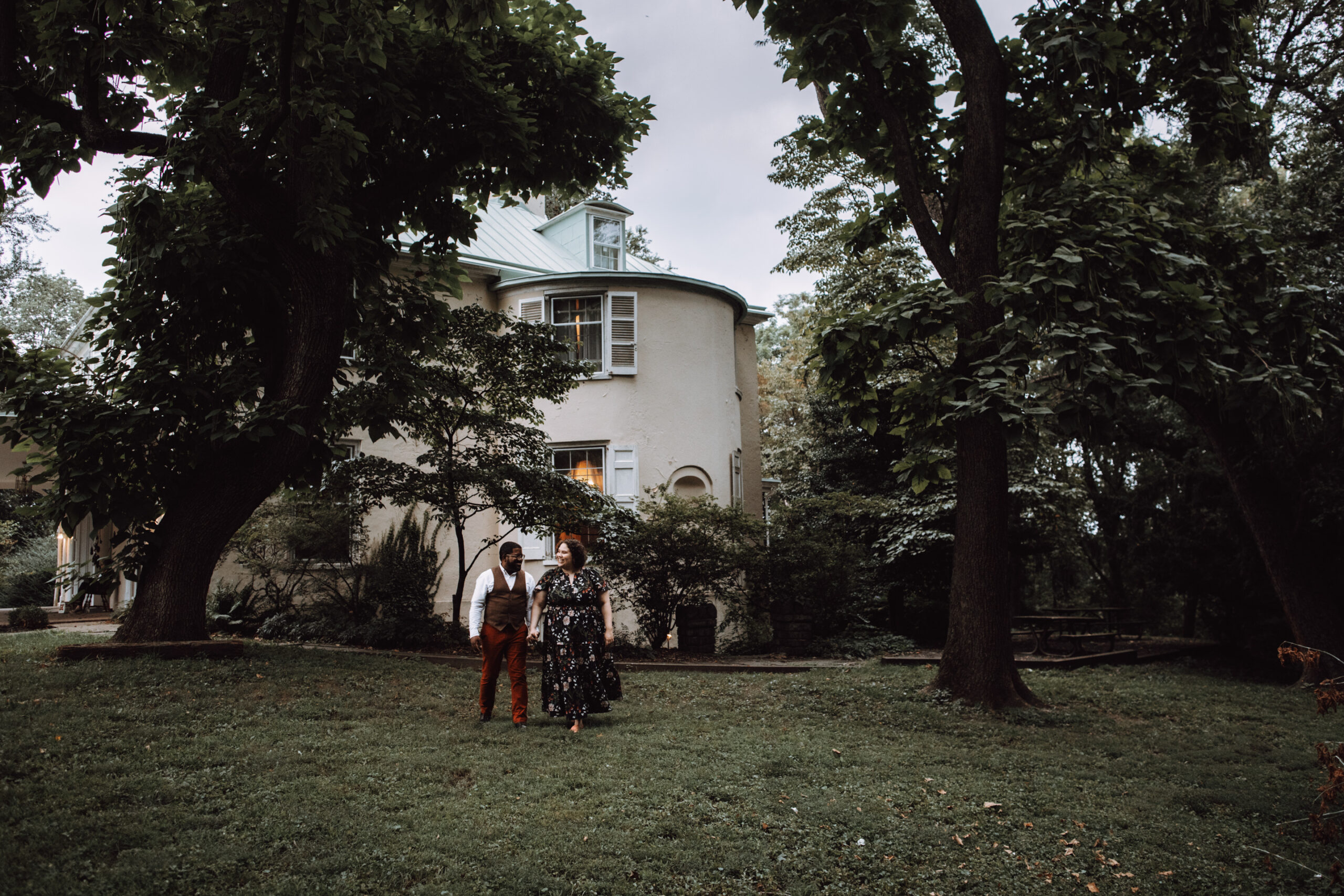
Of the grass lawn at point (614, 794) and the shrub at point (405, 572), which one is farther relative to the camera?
the shrub at point (405, 572)

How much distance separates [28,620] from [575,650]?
12091 mm

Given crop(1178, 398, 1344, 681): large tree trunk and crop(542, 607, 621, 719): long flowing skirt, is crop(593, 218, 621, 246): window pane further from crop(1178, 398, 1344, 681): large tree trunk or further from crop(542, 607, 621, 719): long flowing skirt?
crop(542, 607, 621, 719): long flowing skirt

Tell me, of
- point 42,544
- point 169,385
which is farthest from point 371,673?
point 42,544

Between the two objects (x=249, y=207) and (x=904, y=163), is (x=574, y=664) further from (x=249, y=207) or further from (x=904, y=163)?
(x=904, y=163)

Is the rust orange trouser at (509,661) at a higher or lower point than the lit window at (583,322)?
lower

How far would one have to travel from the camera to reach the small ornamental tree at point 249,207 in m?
8.91

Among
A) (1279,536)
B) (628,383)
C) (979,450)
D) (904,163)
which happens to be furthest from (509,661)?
(628,383)

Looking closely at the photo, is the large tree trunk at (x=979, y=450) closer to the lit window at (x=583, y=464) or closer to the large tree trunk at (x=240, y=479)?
the large tree trunk at (x=240, y=479)

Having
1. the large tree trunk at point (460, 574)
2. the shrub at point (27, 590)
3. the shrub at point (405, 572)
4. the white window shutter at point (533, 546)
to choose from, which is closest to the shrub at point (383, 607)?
the shrub at point (405, 572)

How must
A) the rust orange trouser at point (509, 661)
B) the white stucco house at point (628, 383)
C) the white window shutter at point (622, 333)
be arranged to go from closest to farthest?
1. the rust orange trouser at point (509, 661)
2. the white stucco house at point (628, 383)
3. the white window shutter at point (622, 333)

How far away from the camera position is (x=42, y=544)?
25.5 metres

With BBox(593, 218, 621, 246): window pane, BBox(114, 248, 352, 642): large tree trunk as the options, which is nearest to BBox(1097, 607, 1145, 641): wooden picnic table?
BBox(114, 248, 352, 642): large tree trunk

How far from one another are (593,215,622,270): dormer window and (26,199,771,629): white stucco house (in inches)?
97.3

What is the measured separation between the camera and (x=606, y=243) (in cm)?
2181
